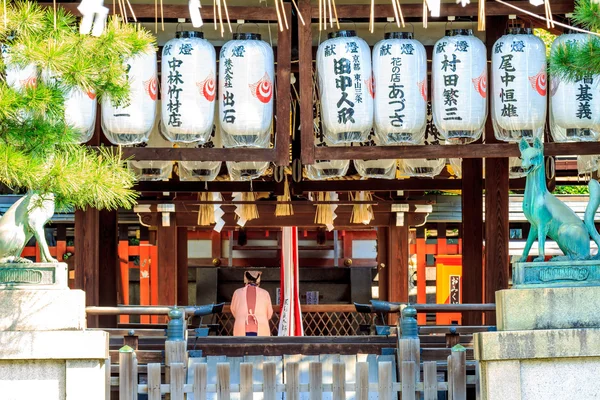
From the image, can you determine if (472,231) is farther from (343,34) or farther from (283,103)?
(283,103)

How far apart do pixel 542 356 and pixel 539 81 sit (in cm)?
364

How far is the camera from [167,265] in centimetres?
1747

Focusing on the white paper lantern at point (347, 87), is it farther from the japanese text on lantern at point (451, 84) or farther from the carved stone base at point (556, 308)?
the carved stone base at point (556, 308)

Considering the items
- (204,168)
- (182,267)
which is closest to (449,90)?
(204,168)

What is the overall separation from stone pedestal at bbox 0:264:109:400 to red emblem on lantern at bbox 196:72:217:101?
3.27 meters

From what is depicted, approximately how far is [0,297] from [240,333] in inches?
256

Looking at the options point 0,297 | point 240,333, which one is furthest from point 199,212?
point 0,297

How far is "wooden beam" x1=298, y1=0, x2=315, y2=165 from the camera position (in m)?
11.8

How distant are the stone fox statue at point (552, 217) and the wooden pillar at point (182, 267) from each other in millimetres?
9505

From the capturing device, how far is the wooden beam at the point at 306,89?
38.7 ft

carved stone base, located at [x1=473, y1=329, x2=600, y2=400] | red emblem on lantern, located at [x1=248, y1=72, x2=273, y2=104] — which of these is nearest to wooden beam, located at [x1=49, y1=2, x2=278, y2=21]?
red emblem on lantern, located at [x1=248, y1=72, x2=273, y2=104]

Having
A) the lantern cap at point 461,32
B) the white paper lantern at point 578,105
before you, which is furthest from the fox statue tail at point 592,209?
the lantern cap at point 461,32

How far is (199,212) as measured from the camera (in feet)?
57.6

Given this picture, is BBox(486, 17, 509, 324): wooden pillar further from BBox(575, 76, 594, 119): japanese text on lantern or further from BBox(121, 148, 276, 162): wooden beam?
BBox(121, 148, 276, 162): wooden beam
